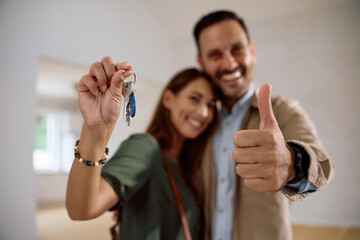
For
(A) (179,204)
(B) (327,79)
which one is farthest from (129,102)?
(B) (327,79)

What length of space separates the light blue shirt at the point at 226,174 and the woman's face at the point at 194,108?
60 mm

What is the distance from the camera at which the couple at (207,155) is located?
26 centimetres

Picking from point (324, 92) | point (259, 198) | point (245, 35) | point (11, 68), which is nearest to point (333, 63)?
point (324, 92)

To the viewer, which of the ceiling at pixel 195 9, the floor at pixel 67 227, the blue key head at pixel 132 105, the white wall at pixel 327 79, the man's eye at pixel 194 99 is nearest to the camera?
the blue key head at pixel 132 105

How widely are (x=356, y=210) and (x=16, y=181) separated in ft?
8.39

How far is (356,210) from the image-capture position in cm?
214

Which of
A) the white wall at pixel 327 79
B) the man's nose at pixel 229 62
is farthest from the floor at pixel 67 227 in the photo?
the white wall at pixel 327 79

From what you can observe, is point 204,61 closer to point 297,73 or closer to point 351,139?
point 297,73

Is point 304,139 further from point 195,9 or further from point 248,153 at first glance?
point 195,9

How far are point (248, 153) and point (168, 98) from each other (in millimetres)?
474

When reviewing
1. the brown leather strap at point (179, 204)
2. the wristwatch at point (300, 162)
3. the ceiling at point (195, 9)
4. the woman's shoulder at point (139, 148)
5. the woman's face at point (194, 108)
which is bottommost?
the brown leather strap at point (179, 204)

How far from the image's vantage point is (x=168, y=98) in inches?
27.9

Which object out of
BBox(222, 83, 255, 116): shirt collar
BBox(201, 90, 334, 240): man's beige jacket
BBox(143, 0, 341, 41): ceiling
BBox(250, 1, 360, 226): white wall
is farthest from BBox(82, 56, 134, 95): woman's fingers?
BBox(250, 1, 360, 226): white wall

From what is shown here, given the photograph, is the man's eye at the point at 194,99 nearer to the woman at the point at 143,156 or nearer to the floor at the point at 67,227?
the woman at the point at 143,156
